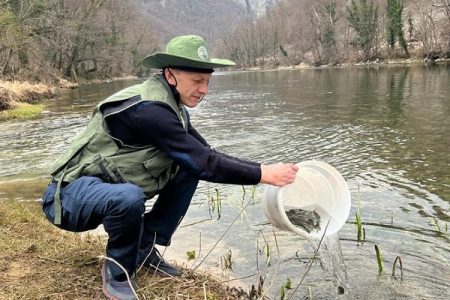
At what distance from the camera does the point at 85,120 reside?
55.9 feet

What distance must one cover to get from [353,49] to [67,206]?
74950 millimetres

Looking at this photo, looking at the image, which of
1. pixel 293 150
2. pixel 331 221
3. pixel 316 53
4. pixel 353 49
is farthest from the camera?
pixel 316 53

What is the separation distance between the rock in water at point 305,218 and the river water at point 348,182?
0.35 m

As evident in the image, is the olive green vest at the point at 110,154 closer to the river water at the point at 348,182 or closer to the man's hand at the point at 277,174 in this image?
the man's hand at the point at 277,174

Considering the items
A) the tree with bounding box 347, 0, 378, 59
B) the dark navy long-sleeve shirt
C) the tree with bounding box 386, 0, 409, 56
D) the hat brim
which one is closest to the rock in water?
the dark navy long-sleeve shirt

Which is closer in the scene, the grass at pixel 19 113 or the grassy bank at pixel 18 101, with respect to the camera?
the grass at pixel 19 113

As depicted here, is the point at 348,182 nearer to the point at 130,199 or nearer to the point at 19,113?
the point at 130,199

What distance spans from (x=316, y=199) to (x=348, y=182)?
3.56 meters

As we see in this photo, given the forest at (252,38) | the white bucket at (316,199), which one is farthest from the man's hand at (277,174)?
the forest at (252,38)

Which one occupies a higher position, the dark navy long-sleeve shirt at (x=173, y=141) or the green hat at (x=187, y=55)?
the green hat at (x=187, y=55)

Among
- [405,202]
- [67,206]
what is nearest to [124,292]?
[67,206]

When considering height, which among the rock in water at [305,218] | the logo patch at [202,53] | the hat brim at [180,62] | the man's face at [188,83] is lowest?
the rock in water at [305,218]

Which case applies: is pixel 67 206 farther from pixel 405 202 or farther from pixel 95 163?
pixel 405 202

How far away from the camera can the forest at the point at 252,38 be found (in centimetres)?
3284
